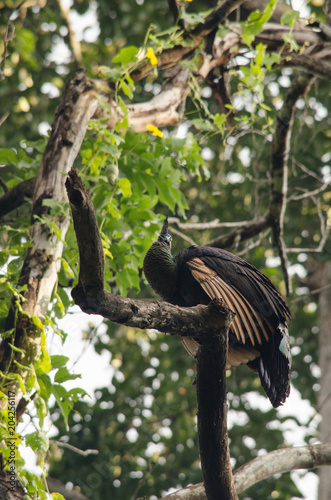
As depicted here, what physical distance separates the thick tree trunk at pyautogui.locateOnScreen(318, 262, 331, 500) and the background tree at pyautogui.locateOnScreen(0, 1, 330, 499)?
1.25ft

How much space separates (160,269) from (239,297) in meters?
0.43

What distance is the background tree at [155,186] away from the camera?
9.12 ft

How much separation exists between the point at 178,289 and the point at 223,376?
93cm

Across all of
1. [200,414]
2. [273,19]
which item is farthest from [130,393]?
[200,414]

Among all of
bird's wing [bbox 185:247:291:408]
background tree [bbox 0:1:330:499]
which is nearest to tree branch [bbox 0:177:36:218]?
background tree [bbox 0:1:330:499]

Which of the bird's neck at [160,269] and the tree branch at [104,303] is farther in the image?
the bird's neck at [160,269]

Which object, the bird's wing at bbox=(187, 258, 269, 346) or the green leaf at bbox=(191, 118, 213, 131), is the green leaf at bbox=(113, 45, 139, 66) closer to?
the green leaf at bbox=(191, 118, 213, 131)

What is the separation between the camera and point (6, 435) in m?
1.97

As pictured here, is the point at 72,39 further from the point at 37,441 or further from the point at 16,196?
the point at 37,441

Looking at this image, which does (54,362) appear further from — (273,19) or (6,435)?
(273,19)

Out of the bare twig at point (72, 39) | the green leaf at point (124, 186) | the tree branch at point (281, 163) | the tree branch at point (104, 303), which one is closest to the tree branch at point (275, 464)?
the tree branch at point (104, 303)

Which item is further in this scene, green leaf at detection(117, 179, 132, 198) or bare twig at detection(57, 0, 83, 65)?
bare twig at detection(57, 0, 83, 65)

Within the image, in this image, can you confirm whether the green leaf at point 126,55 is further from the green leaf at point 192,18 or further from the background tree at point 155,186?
the green leaf at point 192,18

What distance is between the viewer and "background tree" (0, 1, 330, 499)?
9.12ft
